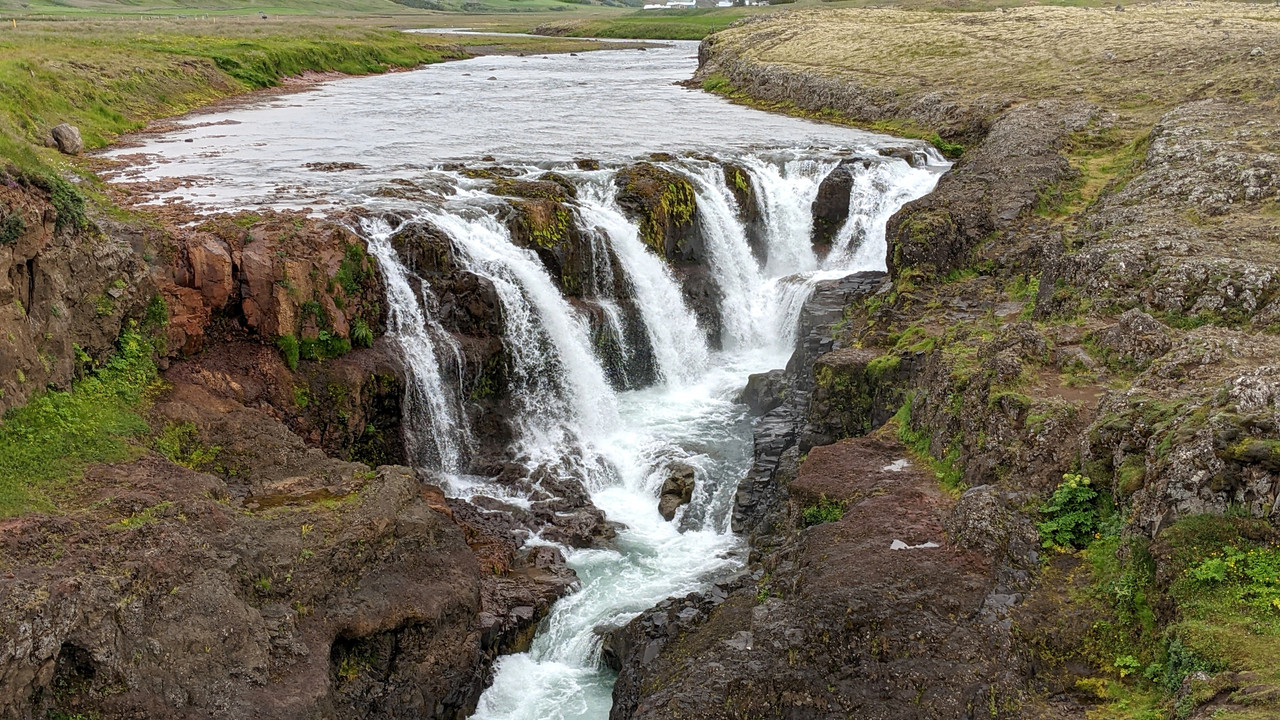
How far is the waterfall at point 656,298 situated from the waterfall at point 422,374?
615 cm

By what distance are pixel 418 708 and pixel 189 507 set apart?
4.27m

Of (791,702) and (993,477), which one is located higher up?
(993,477)

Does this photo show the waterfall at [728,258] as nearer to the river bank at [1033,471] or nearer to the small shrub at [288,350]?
the river bank at [1033,471]

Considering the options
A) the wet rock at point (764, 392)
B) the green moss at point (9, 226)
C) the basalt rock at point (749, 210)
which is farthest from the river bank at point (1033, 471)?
the green moss at point (9, 226)

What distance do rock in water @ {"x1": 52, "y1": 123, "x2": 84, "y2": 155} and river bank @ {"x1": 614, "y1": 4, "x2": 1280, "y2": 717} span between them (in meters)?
21.7

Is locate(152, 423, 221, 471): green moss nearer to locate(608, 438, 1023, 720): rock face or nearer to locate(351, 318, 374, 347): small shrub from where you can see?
locate(351, 318, 374, 347): small shrub

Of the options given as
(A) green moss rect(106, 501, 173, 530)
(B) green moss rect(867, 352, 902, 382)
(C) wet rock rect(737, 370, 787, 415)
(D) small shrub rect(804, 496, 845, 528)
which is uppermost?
(A) green moss rect(106, 501, 173, 530)

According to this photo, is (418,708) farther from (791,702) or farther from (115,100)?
(115,100)

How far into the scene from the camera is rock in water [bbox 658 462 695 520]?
63.7 feet

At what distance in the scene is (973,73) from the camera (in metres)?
46.6

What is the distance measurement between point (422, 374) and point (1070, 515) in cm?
1350

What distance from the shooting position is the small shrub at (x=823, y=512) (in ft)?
49.7

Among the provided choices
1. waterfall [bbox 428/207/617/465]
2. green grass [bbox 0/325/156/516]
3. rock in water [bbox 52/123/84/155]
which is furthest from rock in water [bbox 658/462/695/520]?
rock in water [bbox 52/123/84/155]

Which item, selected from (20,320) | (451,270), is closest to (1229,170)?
(451,270)
